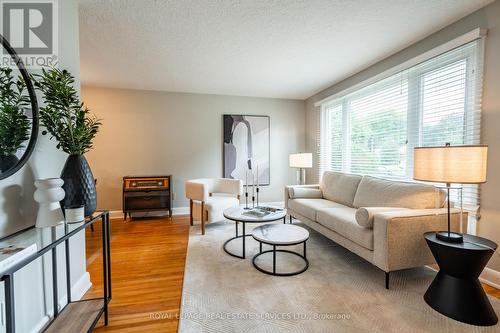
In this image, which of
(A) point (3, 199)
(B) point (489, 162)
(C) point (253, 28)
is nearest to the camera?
(A) point (3, 199)

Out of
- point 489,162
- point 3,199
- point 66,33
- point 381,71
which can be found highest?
point 381,71

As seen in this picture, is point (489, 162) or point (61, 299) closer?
point (61, 299)

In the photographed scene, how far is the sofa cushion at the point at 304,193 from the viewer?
142 inches

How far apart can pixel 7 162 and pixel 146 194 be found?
9.48 ft

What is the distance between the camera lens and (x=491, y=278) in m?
1.96

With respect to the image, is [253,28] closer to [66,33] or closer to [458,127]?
[66,33]

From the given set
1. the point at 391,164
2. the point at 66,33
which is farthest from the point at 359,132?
the point at 66,33

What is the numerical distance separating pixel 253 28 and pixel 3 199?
228 cm

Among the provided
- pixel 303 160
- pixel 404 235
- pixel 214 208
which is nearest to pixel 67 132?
pixel 214 208

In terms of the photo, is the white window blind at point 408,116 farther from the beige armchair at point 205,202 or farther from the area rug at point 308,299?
the beige armchair at point 205,202

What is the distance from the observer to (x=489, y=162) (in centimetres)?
200

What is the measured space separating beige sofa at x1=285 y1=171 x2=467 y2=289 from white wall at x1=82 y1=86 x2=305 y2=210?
7.52ft

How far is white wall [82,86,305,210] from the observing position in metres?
4.16

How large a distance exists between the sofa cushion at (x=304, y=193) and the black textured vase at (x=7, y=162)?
3.08 metres
